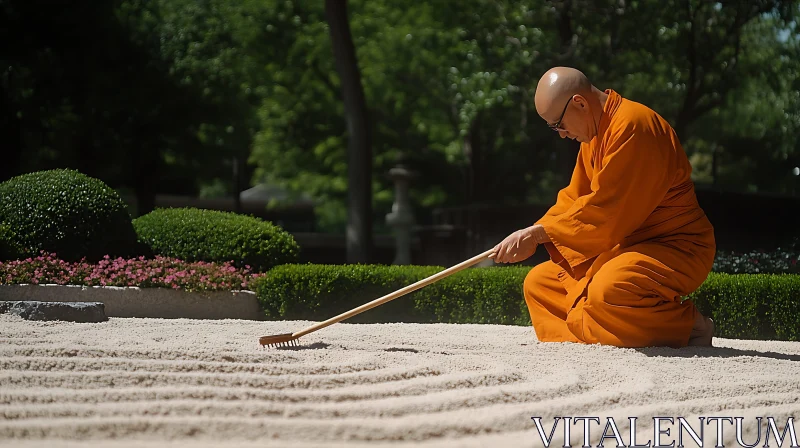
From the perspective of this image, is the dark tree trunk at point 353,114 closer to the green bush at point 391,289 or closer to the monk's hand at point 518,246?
the green bush at point 391,289

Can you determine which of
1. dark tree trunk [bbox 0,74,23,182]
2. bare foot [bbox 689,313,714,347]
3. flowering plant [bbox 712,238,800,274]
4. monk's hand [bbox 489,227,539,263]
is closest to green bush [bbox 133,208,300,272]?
monk's hand [bbox 489,227,539,263]

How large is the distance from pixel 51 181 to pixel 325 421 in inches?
235

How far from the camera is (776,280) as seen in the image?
672cm

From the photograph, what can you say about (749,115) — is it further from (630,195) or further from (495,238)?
(630,195)

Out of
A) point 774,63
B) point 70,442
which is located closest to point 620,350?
point 70,442

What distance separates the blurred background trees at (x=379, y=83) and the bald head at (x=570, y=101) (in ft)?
28.1

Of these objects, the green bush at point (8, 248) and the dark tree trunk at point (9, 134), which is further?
the dark tree trunk at point (9, 134)

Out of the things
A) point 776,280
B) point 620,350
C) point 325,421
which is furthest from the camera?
point 776,280

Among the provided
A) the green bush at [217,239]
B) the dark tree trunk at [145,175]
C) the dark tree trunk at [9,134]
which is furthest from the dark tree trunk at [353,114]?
the dark tree trunk at [145,175]

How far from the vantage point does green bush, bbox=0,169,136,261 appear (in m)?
7.88

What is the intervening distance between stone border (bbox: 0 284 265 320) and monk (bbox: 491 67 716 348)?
3.39 meters

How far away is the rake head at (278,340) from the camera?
4707mm

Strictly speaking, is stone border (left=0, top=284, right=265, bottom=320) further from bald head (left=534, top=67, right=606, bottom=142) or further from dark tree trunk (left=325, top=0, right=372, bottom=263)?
dark tree trunk (left=325, top=0, right=372, bottom=263)

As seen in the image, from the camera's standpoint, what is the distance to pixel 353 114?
12469 mm
